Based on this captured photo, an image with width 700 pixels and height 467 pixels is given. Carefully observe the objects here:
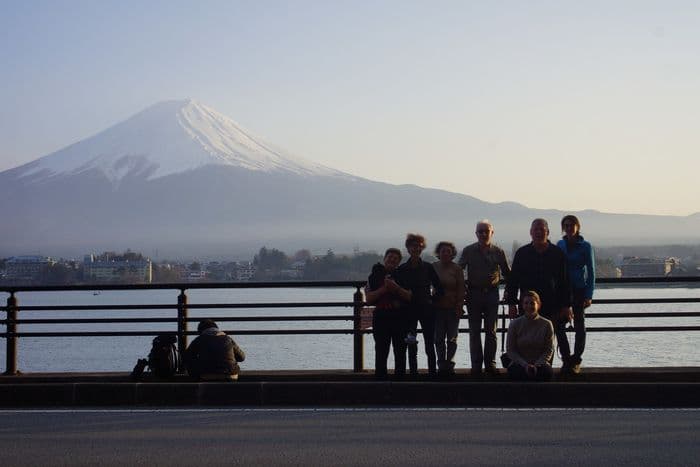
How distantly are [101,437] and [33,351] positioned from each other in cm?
3274

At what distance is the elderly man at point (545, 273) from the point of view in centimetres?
1272

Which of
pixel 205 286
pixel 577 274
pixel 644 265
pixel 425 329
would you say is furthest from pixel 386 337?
pixel 644 265

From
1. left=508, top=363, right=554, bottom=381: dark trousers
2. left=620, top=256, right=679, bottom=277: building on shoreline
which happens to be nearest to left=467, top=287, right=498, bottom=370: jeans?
left=508, top=363, right=554, bottom=381: dark trousers

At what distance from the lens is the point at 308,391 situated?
39.6 ft

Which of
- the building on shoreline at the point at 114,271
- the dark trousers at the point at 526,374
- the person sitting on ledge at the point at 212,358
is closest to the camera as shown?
the dark trousers at the point at 526,374

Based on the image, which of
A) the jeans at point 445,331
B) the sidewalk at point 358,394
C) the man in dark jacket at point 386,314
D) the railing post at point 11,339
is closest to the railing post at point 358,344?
the man in dark jacket at point 386,314

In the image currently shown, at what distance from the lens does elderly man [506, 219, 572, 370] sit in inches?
501

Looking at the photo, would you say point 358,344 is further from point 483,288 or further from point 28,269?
point 28,269

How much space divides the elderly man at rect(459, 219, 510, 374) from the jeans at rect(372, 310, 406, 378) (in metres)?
0.85

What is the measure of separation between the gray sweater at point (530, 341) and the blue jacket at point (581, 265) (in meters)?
1.04

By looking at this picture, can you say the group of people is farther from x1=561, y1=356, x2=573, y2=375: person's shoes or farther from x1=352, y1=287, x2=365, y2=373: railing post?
x1=352, y1=287, x2=365, y2=373: railing post

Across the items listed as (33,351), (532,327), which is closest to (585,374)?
(532,327)

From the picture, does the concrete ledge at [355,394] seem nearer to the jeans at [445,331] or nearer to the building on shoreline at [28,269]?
the jeans at [445,331]

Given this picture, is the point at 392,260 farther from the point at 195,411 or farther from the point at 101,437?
the point at 101,437
